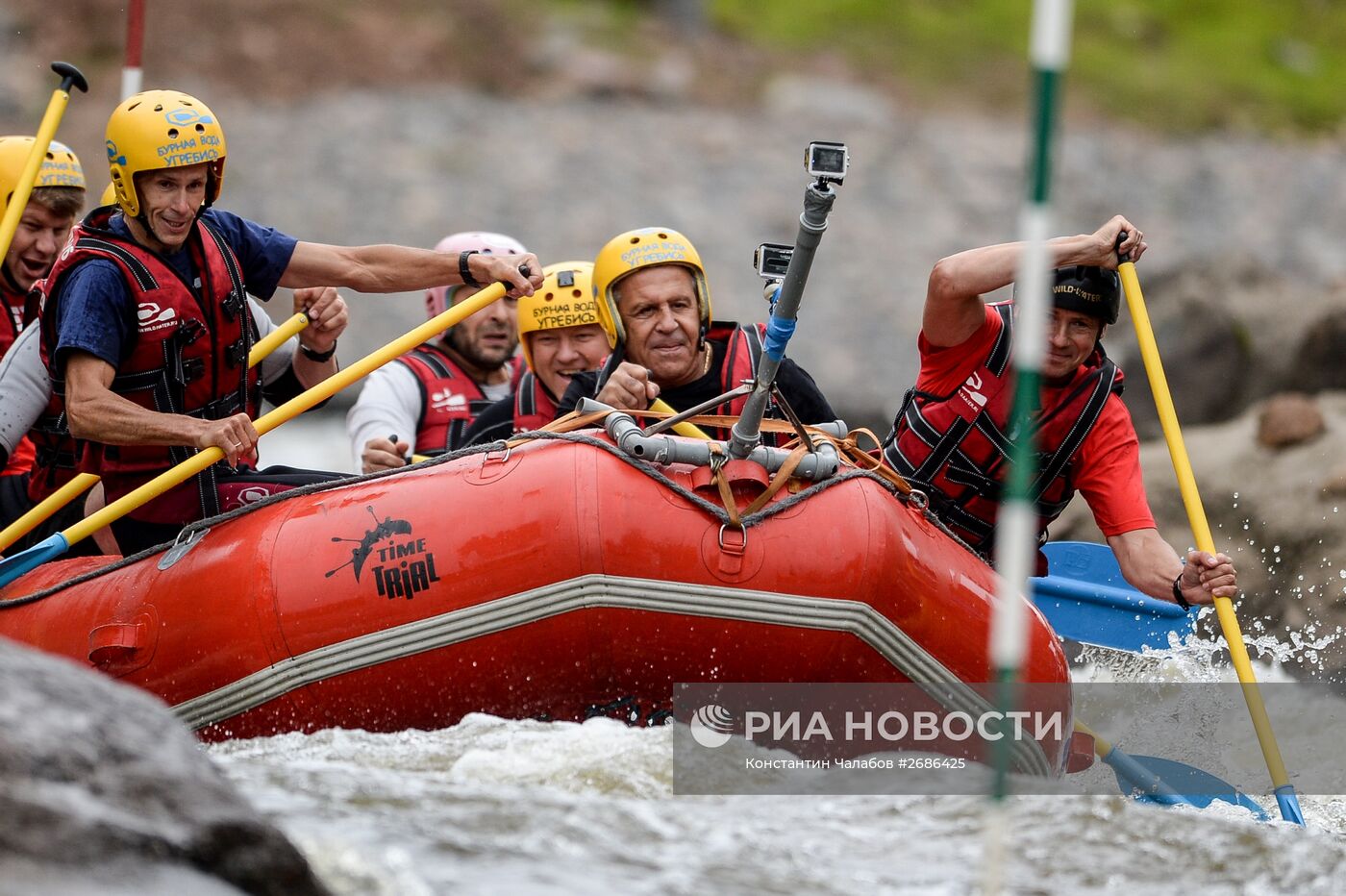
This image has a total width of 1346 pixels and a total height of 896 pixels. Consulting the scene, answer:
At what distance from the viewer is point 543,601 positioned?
4.62 m

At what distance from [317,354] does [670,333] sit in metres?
1.58

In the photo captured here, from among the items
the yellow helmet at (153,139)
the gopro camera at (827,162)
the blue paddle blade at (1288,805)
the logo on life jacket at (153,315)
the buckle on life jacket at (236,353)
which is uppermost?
the yellow helmet at (153,139)

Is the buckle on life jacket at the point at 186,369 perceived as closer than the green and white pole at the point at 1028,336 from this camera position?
No

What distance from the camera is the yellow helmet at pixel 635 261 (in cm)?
544

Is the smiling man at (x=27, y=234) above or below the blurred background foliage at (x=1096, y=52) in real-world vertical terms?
below

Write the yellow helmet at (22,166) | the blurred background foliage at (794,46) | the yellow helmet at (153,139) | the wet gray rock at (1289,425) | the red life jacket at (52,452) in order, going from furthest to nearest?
the blurred background foliage at (794,46) → the wet gray rock at (1289,425) → the yellow helmet at (22,166) → the red life jacket at (52,452) → the yellow helmet at (153,139)

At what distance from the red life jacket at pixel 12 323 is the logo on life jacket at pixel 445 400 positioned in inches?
61.7

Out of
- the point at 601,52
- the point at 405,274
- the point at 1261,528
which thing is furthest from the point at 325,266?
the point at 601,52

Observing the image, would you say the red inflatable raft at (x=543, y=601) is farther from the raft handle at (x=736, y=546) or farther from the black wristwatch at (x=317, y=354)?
the black wristwatch at (x=317, y=354)

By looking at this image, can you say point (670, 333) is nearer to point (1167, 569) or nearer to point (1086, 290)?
point (1086, 290)

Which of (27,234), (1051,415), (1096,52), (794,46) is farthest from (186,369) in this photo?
(1096,52)

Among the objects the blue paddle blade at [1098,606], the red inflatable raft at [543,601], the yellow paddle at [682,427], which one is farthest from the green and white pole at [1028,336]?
the blue paddle blade at [1098,606]

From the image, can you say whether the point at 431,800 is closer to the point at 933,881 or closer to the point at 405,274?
the point at 933,881

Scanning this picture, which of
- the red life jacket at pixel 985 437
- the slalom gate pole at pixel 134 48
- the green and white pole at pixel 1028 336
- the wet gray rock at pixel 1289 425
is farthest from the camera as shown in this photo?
the wet gray rock at pixel 1289 425
